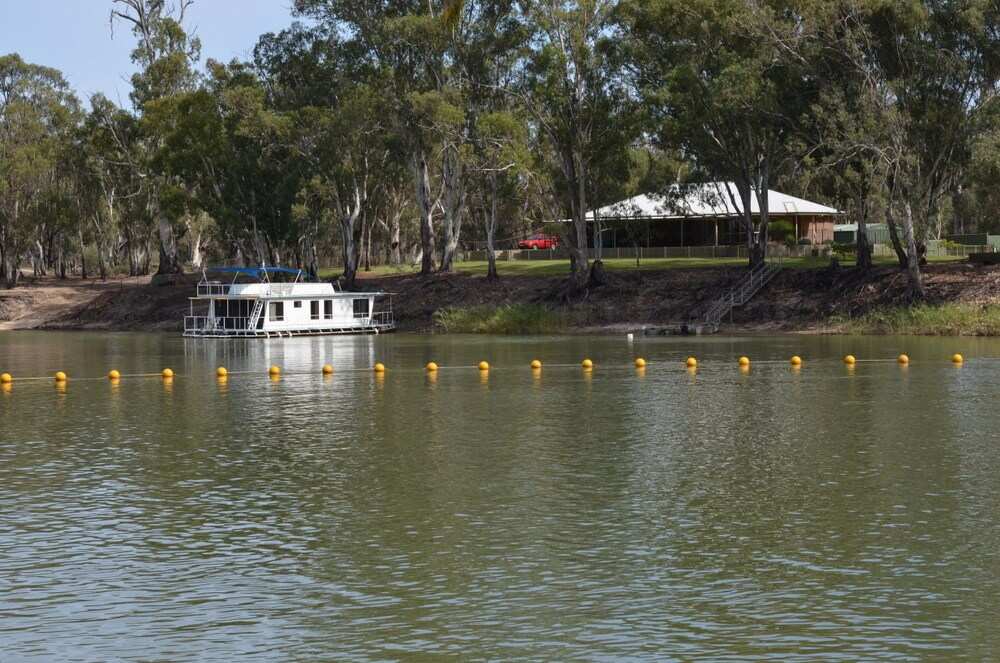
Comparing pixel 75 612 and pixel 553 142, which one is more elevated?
pixel 553 142

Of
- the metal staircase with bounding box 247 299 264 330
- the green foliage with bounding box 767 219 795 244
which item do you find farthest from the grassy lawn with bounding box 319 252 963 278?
the metal staircase with bounding box 247 299 264 330

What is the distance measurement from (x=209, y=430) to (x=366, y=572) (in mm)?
17239

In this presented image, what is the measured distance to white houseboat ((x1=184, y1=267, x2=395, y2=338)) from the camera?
81000mm

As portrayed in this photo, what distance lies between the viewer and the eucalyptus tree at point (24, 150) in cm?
11719

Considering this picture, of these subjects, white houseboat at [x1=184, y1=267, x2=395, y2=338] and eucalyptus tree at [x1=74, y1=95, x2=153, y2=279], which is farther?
eucalyptus tree at [x1=74, y1=95, x2=153, y2=279]

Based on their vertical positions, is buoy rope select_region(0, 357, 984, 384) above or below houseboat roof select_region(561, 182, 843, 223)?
below

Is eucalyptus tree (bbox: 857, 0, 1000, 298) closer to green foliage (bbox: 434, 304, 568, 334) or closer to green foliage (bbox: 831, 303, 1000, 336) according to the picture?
green foliage (bbox: 831, 303, 1000, 336)

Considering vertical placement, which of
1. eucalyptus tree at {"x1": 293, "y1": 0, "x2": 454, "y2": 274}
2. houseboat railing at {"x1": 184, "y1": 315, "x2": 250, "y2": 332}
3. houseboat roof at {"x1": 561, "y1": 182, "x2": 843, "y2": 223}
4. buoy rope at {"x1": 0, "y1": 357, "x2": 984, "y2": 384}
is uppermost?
eucalyptus tree at {"x1": 293, "y1": 0, "x2": 454, "y2": 274}

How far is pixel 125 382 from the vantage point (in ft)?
166

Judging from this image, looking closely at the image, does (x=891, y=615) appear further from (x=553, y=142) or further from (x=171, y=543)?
(x=553, y=142)

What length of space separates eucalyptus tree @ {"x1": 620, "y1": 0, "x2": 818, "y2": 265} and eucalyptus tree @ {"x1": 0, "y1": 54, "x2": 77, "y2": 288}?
205 feet

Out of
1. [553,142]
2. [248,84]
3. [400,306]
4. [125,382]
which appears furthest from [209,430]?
[248,84]

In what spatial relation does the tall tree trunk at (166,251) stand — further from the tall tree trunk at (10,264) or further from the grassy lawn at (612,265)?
the tall tree trunk at (10,264)

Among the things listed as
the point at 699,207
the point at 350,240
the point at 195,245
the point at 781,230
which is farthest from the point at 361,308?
the point at 195,245
